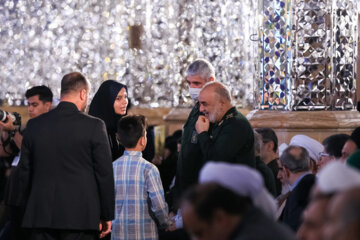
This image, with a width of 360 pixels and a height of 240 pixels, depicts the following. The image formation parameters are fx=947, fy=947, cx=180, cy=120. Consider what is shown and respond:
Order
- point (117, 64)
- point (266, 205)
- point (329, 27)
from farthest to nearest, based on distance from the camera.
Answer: point (117, 64)
point (329, 27)
point (266, 205)

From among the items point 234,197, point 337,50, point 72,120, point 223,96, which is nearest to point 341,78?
point 337,50

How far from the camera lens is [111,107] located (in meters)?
7.23

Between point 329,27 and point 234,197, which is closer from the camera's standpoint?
point 234,197

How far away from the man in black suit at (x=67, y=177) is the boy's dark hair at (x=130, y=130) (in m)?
0.44

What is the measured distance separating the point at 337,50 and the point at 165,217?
339 cm

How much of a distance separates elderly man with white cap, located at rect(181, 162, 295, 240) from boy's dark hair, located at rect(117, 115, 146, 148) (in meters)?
3.01

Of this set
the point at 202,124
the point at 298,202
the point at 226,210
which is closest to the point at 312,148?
the point at 202,124

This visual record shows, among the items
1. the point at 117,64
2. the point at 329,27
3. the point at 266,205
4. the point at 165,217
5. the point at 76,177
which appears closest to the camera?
the point at 266,205

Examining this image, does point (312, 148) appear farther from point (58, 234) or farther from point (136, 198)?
point (58, 234)

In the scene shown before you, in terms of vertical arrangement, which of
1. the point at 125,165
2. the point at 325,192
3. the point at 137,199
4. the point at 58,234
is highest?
the point at 325,192

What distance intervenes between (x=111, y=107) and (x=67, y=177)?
138cm

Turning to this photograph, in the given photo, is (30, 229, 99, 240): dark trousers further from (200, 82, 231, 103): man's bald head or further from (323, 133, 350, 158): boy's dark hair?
(323, 133, 350, 158): boy's dark hair

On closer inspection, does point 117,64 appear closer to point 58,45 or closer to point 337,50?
point 58,45

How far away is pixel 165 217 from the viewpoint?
636 cm
